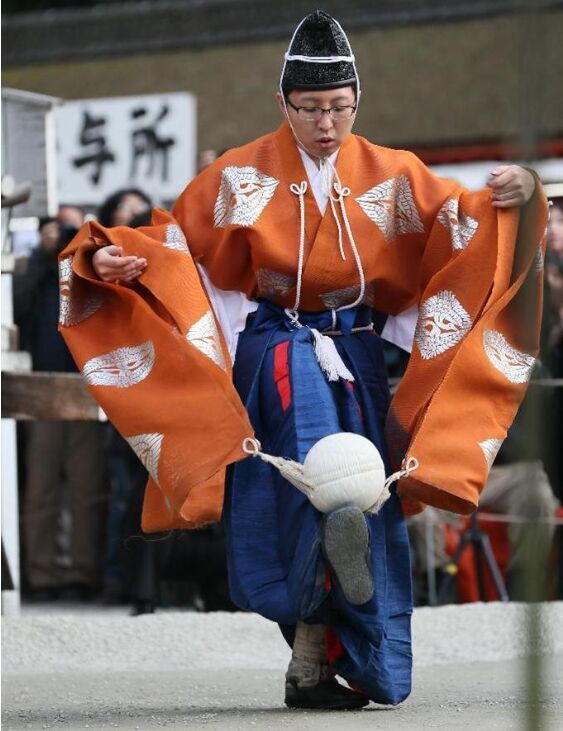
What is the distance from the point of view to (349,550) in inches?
137

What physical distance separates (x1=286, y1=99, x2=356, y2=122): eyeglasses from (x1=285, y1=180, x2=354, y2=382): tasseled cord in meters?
0.15

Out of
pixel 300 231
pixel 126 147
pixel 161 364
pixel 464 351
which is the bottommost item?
pixel 126 147

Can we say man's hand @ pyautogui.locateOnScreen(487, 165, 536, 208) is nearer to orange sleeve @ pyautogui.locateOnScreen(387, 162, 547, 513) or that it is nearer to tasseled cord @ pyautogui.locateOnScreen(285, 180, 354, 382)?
orange sleeve @ pyautogui.locateOnScreen(387, 162, 547, 513)

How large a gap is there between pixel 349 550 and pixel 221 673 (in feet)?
5.58

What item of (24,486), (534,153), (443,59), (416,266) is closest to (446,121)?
(443,59)

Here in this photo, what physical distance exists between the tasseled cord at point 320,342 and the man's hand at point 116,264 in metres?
0.38

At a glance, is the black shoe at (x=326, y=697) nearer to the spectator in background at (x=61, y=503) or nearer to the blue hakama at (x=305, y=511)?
the blue hakama at (x=305, y=511)

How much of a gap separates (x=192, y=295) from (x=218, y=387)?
0.84 feet

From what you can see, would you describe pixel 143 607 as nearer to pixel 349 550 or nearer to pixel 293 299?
pixel 293 299

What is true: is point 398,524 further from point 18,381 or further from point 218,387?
point 18,381

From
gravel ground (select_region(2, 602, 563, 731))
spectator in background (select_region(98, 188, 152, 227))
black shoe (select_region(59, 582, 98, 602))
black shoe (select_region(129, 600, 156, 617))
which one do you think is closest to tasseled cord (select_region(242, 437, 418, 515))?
gravel ground (select_region(2, 602, 563, 731))

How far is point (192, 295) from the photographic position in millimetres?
3904

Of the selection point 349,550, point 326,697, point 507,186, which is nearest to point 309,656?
point 326,697

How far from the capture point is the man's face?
3.81 metres
